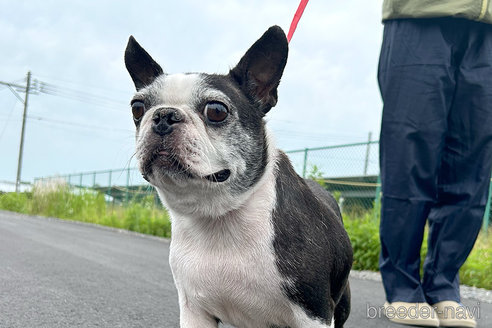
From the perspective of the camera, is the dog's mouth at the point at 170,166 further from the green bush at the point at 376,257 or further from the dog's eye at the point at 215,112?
the green bush at the point at 376,257

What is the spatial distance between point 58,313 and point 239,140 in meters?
1.77

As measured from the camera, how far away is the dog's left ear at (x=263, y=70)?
1993 millimetres

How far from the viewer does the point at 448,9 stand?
3219 mm

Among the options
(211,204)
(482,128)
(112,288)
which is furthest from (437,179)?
(112,288)

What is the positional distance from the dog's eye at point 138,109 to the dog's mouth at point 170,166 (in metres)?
0.27

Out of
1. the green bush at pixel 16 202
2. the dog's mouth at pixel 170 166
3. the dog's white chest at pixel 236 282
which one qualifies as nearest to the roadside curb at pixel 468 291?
the dog's white chest at pixel 236 282

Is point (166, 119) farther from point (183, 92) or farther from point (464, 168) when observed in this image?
point (464, 168)

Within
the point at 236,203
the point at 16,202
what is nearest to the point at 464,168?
the point at 236,203

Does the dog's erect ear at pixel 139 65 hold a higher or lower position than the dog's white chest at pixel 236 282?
higher

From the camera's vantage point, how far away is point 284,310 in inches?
73.6

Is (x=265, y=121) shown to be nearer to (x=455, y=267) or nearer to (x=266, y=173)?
(x=266, y=173)

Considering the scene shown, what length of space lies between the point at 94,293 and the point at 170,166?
7.45 feet

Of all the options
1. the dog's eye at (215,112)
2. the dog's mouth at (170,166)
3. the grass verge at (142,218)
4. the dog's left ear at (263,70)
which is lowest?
the grass verge at (142,218)

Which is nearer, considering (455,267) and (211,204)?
(211,204)
